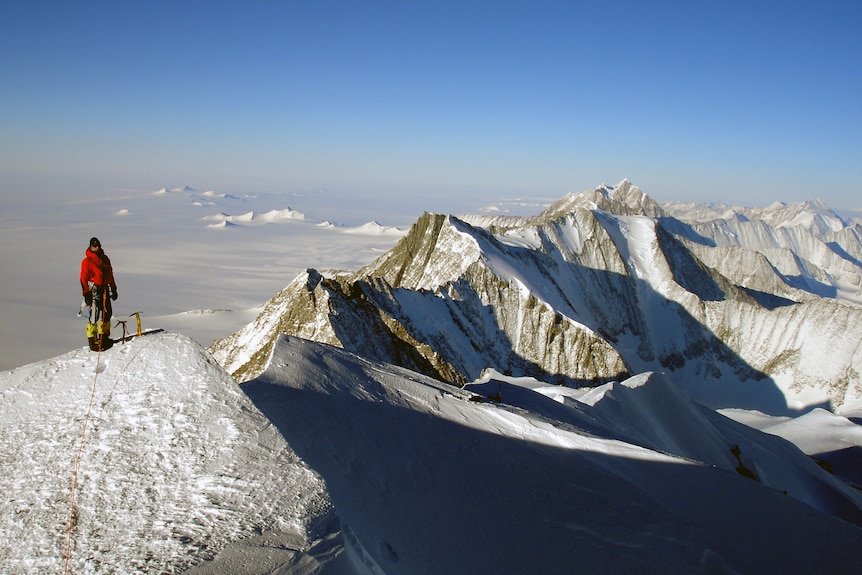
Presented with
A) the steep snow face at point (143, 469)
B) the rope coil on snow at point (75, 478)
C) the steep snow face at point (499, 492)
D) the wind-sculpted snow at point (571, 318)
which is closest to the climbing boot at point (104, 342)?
the rope coil on snow at point (75, 478)

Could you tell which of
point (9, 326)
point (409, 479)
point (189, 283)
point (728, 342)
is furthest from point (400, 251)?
point (189, 283)

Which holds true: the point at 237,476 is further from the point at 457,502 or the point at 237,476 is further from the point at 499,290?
the point at 499,290

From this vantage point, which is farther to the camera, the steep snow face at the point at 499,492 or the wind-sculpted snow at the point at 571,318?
the wind-sculpted snow at the point at 571,318

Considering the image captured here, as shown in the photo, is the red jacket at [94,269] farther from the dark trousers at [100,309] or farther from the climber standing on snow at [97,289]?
the dark trousers at [100,309]

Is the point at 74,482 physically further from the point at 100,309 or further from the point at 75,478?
the point at 100,309

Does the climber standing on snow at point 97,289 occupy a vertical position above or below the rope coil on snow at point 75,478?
above

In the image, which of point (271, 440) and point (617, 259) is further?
point (617, 259)

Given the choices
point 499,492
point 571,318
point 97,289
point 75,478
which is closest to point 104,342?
point 97,289
